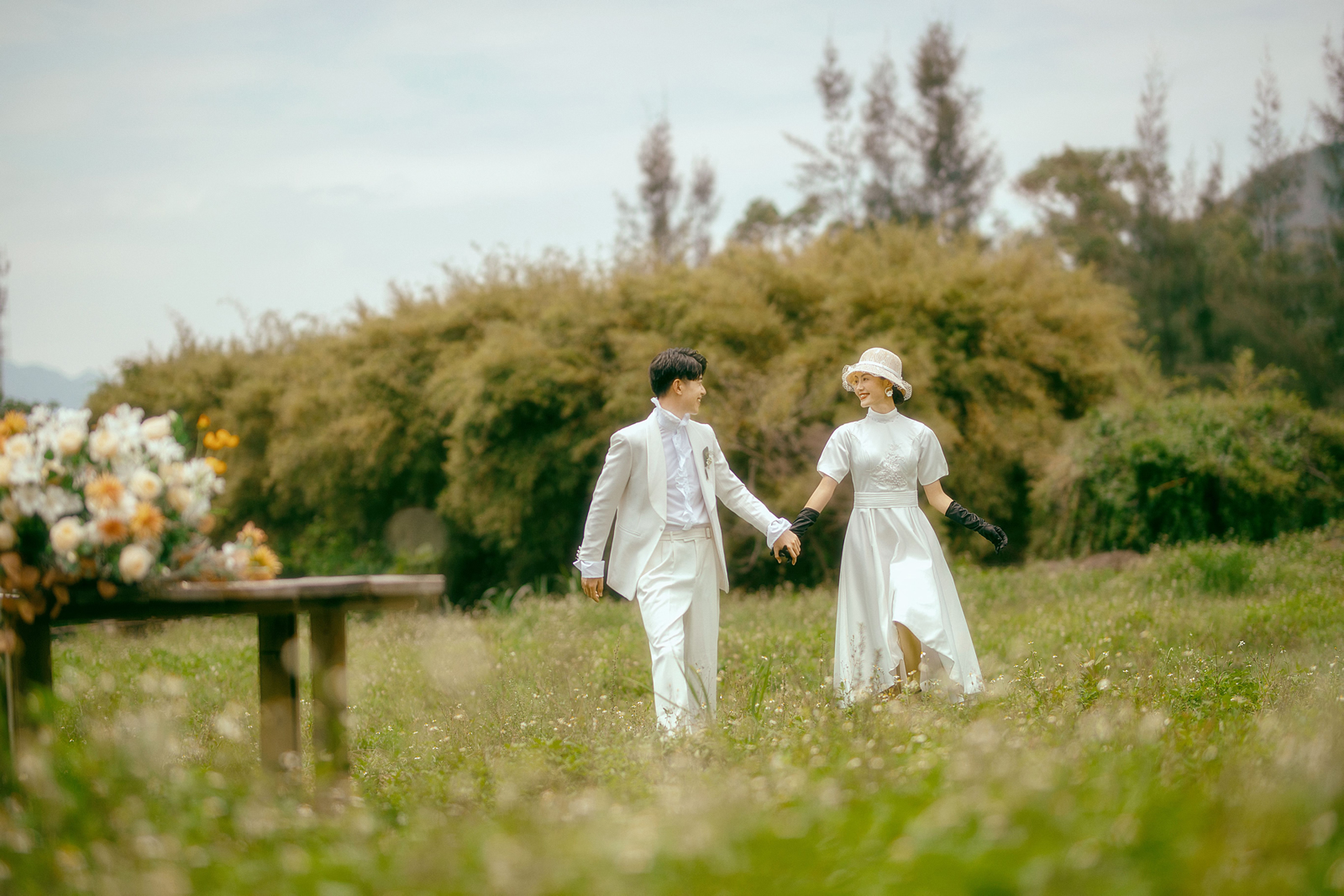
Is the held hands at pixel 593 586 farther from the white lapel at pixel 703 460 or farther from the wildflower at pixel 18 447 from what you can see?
the wildflower at pixel 18 447

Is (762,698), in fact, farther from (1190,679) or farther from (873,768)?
(1190,679)

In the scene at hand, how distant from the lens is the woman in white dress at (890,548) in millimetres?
5371

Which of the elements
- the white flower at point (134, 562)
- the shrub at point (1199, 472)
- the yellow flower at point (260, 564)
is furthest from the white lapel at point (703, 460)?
the shrub at point (1199, 472)

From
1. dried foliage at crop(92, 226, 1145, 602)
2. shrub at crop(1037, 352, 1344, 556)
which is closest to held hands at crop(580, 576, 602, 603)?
dried foliage at crop(92, 226, 1145, 602)

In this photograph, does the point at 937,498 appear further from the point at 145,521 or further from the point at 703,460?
the point at 145,521

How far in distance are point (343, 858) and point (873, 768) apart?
1694 mm

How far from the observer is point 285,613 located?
12.0 feet

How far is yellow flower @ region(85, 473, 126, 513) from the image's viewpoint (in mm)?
3176

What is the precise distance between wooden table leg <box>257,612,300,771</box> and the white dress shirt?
1641 mm

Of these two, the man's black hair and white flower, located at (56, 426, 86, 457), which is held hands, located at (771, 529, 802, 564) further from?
white flower, located at (56, 426, 86, 457)

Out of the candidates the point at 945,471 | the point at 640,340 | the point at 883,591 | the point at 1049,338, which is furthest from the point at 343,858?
the point at 1049,338

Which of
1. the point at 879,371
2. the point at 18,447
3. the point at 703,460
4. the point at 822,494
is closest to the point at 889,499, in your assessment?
the point at 822,494

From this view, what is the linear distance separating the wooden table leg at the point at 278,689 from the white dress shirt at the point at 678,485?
5.38ft

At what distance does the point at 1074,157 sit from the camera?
3138cm
